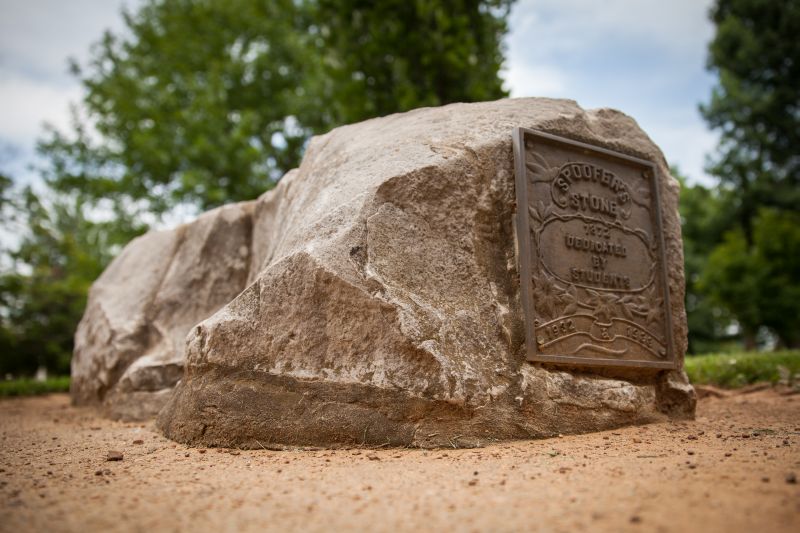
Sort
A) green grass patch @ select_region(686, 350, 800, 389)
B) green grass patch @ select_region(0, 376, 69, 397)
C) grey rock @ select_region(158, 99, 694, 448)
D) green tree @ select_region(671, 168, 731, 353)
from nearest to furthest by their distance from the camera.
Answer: grey rock @ select_region(158, 99, 694, 448), green grass patch @ select_region(686, 350, 800, 389), green grass patch @ select_region(0, 376, 69, 397), green tree @ select_region(671, 168, 731, 353)

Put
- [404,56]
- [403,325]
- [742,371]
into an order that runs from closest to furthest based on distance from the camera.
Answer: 1. [403,325]
2. [742,371]
3. [404,56]

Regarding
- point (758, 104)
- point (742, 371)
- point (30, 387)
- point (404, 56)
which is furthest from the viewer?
point (758, 104)

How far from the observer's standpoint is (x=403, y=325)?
3342 mm

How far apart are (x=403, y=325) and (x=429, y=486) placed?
3.37 ft

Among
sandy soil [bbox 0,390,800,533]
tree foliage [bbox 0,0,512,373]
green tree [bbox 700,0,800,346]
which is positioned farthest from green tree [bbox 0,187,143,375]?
green tree [bbox 700,0,800,346]

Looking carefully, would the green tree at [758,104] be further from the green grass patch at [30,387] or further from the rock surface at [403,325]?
the green grass patch at [30,387]

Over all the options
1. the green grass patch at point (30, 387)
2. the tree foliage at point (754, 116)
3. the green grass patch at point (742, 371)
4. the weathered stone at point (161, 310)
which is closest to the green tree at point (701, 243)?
the tree foliage at point (754, 116)

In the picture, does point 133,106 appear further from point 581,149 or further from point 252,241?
point 581,149

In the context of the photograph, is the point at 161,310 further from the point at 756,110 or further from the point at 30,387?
the point at 756,110

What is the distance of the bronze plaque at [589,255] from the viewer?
3.82 metres

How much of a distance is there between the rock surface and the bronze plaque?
0.40 ft

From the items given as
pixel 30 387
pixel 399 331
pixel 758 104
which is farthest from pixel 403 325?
pixel 758 104

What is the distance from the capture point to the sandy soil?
6.69ft

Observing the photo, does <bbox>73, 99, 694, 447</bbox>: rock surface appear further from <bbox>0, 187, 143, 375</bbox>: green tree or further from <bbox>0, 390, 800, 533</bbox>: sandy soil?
<bbox>0, 187, 143, 375</bbox>: green tree
